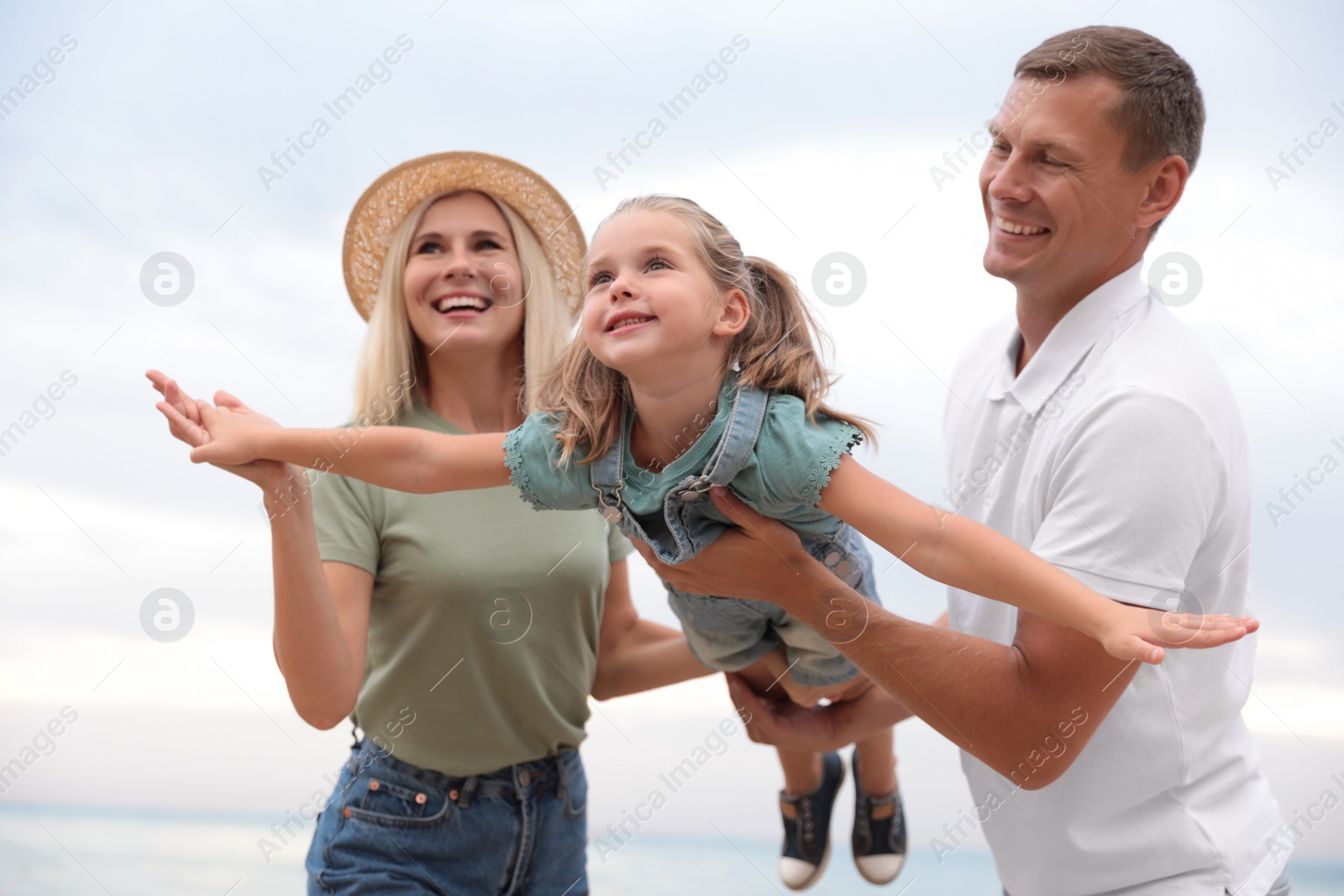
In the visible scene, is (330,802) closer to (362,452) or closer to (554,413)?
(362,452)

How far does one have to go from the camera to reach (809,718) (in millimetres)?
2393

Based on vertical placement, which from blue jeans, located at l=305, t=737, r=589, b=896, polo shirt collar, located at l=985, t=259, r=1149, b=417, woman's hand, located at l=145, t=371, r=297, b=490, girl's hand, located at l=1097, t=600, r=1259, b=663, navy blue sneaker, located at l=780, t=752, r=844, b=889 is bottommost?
blue jeans, located at l=305, t=737, r=589, b=896

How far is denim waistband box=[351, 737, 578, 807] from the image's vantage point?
6.69ft

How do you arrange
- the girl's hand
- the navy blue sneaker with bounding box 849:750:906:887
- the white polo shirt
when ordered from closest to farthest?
1. the girl's hand
2. the white polo shirt
3. the navy blue sneaker with bounding box 849:750:906:887

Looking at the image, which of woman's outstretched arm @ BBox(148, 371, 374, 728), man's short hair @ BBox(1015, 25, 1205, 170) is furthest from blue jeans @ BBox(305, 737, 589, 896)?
man's short hair @ BBox(1015, 25, 1205, 170)

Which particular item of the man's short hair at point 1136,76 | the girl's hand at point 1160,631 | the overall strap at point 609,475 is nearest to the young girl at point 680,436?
the overall strap at point 609,475

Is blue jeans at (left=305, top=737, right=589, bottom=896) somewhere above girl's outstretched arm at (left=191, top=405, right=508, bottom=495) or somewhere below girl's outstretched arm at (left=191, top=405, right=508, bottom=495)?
below

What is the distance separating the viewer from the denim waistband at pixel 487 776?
6.69 ft

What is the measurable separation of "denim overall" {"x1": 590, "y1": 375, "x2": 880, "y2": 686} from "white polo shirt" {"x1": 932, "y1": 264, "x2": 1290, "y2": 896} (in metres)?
0.28

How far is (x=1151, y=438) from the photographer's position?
1702 mm

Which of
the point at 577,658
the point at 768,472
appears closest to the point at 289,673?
the point at 577,658

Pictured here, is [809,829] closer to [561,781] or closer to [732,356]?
[561,781]

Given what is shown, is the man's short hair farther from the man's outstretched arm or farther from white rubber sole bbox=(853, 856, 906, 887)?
white rubber sole bbox=(853, 856, 906, 887)

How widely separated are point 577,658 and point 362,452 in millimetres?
650
